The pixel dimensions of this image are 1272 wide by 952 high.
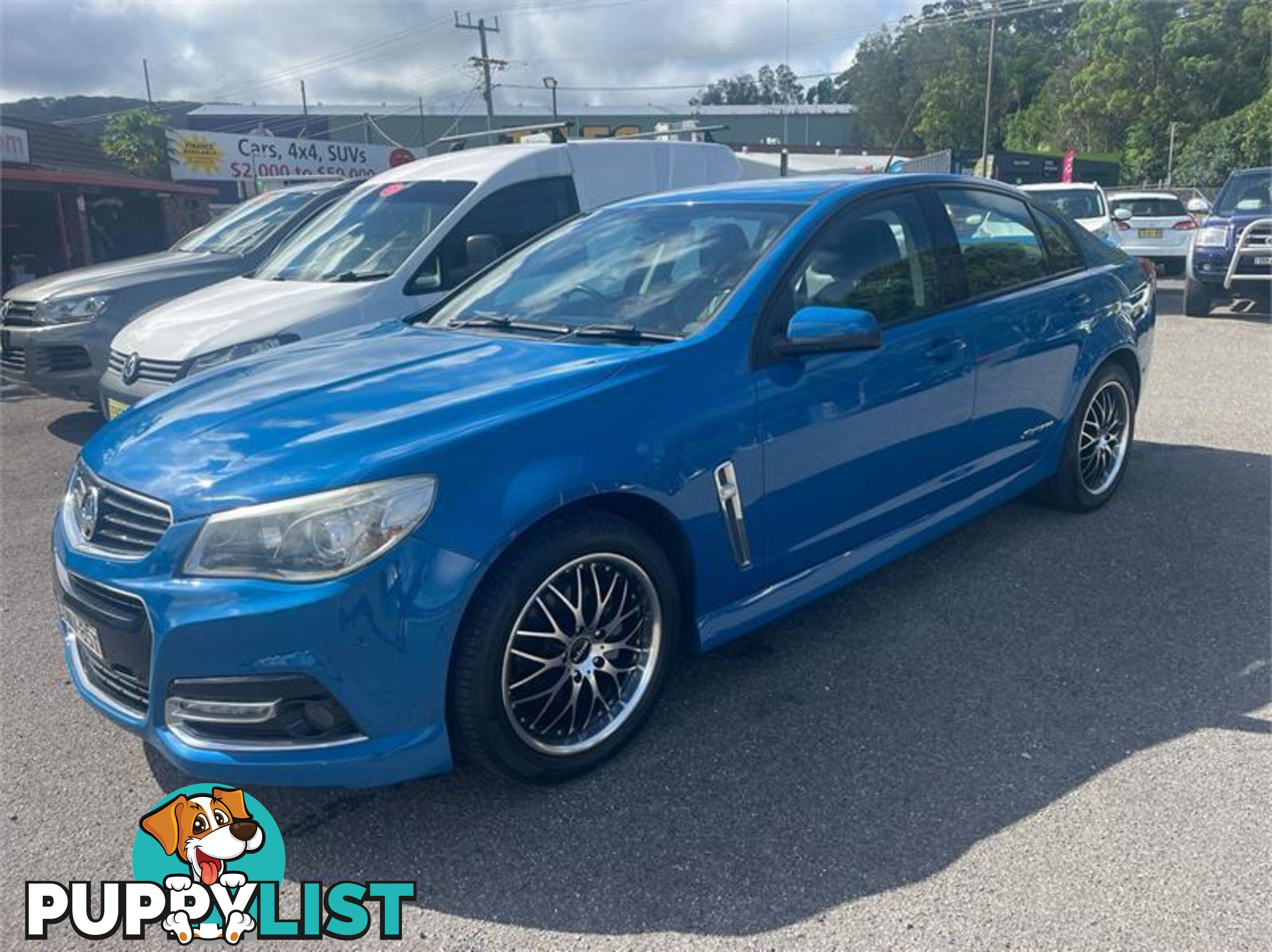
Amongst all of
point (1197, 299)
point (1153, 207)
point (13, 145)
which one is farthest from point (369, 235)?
point (13, 145)

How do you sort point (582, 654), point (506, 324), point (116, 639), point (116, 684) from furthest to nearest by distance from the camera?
1. point (506, 324)
2. point (582, 654)
3. point (116, 684)
4. point (116, 639)

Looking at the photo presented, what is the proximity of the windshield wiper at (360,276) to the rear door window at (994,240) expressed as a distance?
351 cm

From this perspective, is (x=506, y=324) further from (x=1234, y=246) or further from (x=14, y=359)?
(x=1234, y=246)

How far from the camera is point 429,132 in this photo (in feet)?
230

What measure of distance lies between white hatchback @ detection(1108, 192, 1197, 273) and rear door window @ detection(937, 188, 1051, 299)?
1397cm

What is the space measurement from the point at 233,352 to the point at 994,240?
4102 mm

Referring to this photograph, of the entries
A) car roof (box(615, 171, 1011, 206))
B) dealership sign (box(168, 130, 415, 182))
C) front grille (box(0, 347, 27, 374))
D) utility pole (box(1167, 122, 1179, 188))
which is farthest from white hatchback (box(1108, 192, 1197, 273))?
utility pole (box(1167, 122, 1179, 188))

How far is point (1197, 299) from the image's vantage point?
12.1m

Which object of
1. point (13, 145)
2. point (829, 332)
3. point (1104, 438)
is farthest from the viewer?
point (13, 145)

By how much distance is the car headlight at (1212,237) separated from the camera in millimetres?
11531

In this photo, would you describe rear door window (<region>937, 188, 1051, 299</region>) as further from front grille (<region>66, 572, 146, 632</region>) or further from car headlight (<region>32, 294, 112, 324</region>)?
car headlight (<region>32, 294, 112, 324</region>)

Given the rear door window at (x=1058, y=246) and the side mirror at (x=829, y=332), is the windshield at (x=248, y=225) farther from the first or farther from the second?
the side mirror at (x=829, y=332)

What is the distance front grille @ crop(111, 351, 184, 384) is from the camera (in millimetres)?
5809

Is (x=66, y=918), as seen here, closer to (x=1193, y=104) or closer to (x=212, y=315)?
(x=212, y=315)
